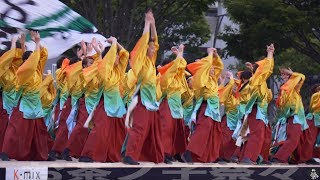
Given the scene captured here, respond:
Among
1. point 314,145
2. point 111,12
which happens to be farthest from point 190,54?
point 314,145

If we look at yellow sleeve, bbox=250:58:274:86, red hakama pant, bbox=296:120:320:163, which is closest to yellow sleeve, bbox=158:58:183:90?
yellow sleeve, bbox=250:58:274:86

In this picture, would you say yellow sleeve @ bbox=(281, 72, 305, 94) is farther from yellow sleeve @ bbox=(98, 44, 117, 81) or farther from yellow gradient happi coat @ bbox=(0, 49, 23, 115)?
yellow gradient happi coat @ bbox=(0, 49, 23, 115)

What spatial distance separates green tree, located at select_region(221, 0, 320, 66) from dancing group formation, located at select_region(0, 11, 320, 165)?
4341 millimetres

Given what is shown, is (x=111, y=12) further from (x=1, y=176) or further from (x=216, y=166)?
(x=1, y=176)

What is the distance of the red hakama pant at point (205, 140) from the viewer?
9555mm

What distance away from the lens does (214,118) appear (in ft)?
32.3

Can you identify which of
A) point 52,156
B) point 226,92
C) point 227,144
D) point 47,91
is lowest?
point 227,144

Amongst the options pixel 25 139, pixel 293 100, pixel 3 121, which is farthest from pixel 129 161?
pixel 293 100

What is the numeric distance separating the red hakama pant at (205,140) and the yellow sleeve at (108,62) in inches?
59.7

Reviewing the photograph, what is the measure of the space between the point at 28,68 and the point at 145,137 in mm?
1672

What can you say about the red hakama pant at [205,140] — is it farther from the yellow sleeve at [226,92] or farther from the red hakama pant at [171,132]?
the yellow sleeve at [226,92]

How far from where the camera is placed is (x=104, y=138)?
8938mm

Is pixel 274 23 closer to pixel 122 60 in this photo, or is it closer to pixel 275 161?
pixel 275 161

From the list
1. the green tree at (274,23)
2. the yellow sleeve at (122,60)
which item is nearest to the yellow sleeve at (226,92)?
the yellow sleeve at (122,60)
